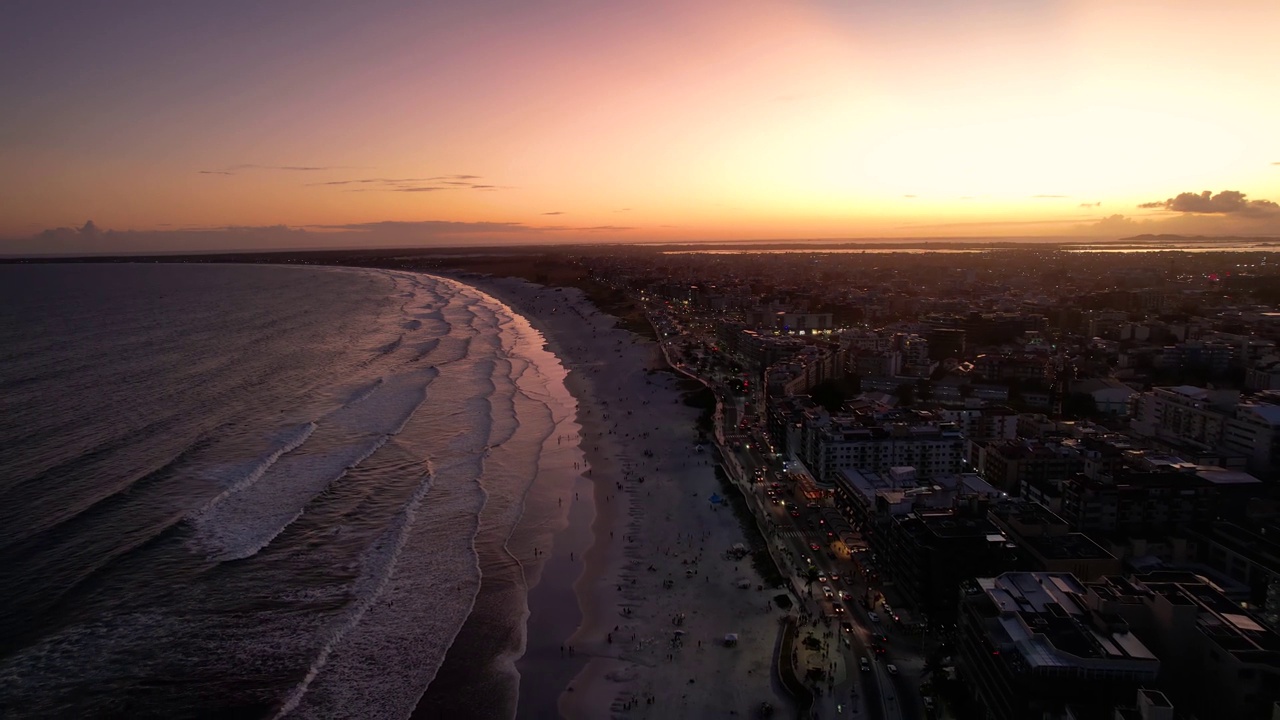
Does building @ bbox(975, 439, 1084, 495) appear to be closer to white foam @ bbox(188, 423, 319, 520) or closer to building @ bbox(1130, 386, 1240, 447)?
building @ bbox(1130, 386, 1240, 447)

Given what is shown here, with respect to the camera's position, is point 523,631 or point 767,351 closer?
point 523,631

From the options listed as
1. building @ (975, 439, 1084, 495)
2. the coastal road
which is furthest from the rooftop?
building @ (975, 439, 1084, 495)

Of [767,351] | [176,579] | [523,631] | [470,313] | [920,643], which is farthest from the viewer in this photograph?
[470,313]

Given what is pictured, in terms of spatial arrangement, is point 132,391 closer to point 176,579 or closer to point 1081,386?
point 176,579

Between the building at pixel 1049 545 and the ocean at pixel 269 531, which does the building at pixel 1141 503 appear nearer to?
the building at pixel 1049 545

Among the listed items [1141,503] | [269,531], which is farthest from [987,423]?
[269,531]

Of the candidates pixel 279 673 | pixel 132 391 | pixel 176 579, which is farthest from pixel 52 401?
pixel 279 673
